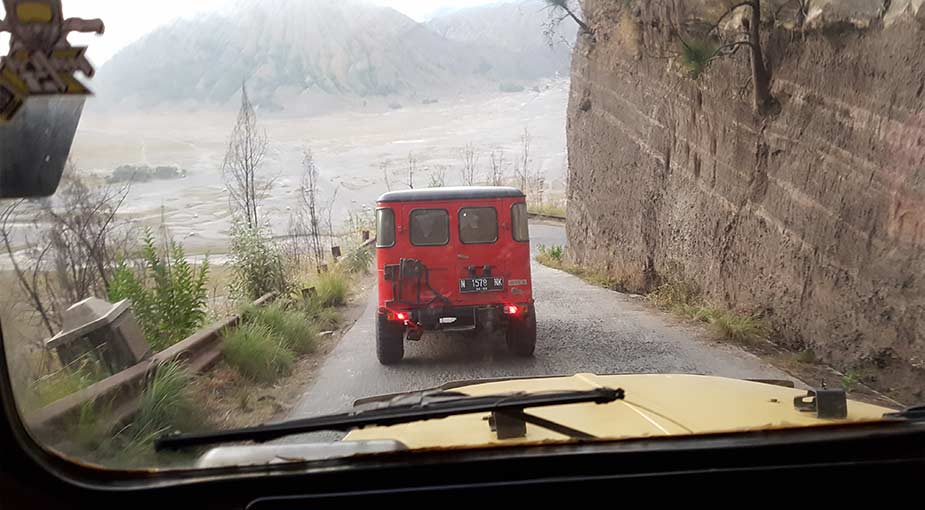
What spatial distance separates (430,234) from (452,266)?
36cm

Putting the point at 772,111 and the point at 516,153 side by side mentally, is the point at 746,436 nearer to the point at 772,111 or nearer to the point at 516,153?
the point at 772,111

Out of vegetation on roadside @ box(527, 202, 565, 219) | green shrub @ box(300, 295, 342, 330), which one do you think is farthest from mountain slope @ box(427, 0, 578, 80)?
vegetation on roadside @ box(527, 202, 565, 219)

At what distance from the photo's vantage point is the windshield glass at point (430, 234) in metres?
2.76

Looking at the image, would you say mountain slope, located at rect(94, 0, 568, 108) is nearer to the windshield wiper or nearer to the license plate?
the windshield wiper

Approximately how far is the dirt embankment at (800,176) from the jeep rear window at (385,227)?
392 cm

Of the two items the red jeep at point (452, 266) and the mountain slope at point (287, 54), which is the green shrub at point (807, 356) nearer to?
the red jeep at point (452, 266)

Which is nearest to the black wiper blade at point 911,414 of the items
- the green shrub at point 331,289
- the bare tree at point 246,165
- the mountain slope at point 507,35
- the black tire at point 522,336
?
the black tire at point 522,336

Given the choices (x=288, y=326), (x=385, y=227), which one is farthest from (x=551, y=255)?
(x=288, y=326)

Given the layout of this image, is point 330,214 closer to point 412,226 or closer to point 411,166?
point 411,166

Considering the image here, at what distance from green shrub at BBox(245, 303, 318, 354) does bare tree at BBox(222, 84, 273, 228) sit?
1357mm

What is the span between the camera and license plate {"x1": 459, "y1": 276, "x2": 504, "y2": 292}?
285 inches

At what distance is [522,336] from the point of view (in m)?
7.11

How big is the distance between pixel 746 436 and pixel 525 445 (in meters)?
0.67

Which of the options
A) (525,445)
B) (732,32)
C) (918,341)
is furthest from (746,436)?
(732,32)
